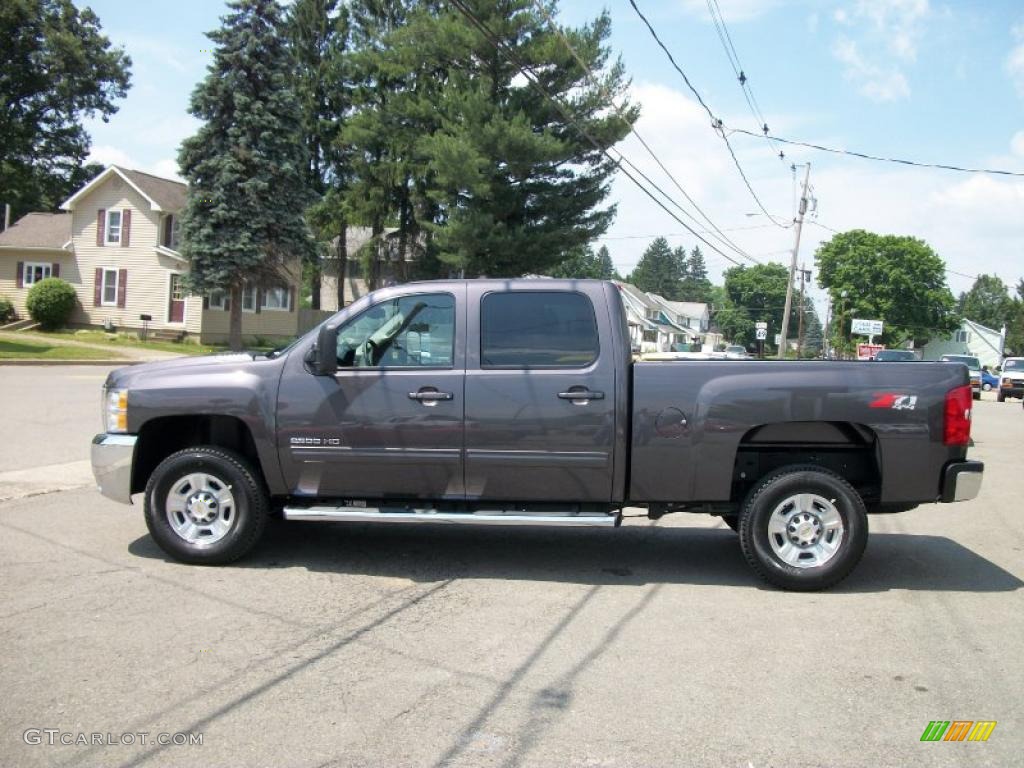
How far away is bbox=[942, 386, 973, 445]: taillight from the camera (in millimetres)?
5793

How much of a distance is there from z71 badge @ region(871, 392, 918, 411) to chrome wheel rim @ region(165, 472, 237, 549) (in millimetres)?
4455

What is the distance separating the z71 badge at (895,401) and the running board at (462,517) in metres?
1.90

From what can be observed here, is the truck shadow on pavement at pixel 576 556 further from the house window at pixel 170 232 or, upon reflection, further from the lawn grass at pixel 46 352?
the house window at pixel 170 232

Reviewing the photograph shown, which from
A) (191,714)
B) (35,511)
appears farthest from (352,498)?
(35,511)

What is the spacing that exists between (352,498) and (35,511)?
339cm

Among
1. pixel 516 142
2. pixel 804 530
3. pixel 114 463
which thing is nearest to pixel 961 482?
pixel 804 530

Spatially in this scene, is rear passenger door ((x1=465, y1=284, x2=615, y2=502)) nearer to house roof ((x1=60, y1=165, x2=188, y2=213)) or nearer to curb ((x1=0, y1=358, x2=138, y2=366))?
curb ((x1=0, y1=358, x2=138, y2=366))

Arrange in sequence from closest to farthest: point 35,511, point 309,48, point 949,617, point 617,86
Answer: point 949,617 < point 35,511 < point 617,86 < point 309,48

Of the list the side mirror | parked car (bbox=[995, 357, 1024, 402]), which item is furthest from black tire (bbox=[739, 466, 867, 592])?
parked car (bbox=[995, 357, 1024, 402])

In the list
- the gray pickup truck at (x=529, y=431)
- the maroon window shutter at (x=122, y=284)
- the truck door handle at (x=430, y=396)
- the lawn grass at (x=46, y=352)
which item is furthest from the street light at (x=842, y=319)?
the truck door handle at (x=430, y=396)

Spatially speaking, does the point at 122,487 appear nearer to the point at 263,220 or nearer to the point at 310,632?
the point at 310,632

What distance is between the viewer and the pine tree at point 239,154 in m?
32.7

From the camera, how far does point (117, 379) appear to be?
6223 millimetres

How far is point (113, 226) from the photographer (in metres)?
38.7
